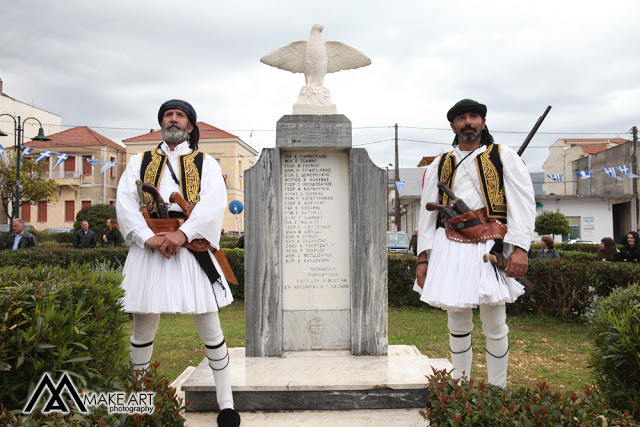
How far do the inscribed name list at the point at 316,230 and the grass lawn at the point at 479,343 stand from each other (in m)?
1.75

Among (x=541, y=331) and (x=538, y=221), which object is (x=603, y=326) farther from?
(x=538, y=221)

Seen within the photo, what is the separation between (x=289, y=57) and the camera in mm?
5836

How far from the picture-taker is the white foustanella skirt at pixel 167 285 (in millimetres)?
3342

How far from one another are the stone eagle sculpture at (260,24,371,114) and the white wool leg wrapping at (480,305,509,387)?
2.92 meters

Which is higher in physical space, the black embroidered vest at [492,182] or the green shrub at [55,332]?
the black embroidered vest at [492,182]

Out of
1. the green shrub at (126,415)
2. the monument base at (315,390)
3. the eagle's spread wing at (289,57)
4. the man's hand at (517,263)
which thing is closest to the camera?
the green shrub at (126,415)

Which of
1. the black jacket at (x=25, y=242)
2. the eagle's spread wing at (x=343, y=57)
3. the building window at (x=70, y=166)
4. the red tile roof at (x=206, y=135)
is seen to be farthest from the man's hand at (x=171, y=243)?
the building window at (x=70, y=166)

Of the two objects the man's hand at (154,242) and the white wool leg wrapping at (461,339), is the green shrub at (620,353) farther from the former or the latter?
the man's hand at (154,242)

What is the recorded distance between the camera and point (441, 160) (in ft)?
13.2

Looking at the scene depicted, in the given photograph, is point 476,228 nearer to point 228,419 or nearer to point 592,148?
point 228,419

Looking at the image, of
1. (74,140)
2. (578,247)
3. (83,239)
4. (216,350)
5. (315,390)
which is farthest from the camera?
(74,140)

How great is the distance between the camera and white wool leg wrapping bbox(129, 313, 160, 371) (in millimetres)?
3623

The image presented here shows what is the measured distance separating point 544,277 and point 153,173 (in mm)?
7754

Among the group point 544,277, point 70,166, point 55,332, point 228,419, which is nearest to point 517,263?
point 228,419
